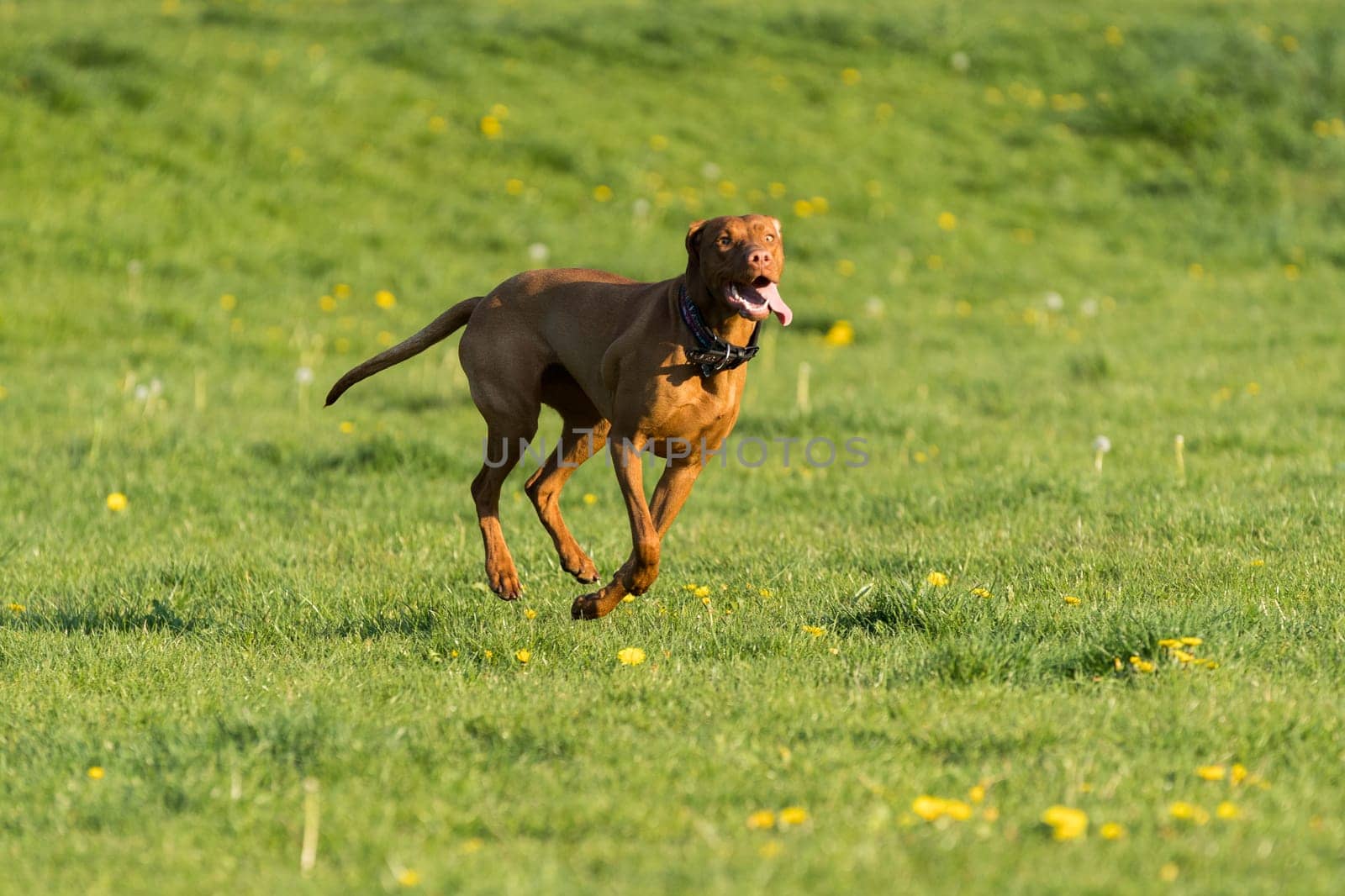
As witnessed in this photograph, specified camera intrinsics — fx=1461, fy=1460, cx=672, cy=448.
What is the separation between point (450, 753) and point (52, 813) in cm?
96

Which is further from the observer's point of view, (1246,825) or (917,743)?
(917,743)

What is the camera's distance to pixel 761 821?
3.29 m

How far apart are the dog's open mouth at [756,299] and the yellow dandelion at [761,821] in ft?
5.83

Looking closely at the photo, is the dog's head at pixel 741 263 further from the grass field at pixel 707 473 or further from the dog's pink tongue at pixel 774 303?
the grass field at pixel 707 473

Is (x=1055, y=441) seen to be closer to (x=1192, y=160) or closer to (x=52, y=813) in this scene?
(x=52, y=813)

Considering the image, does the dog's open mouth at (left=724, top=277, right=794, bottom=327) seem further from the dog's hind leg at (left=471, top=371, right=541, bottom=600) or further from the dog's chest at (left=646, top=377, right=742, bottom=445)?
the dog's hind leg at (left=471, top=371, right=541, bottom=600)

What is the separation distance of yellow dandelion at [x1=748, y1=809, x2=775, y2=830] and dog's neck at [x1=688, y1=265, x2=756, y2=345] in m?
1.95

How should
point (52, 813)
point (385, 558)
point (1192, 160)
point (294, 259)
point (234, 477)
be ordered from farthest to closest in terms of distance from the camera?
1. point (1192, 160)
2. point (294, 259)
3. point (234, 477)
4. point (385, 558)
5. point (52, 813)

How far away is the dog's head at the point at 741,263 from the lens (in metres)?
4.63

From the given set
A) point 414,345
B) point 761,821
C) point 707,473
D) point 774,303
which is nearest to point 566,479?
point 414,345

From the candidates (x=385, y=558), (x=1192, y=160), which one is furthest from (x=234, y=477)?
(x=1192, y=160)

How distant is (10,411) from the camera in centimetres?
902

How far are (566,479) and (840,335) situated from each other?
5.96 metres

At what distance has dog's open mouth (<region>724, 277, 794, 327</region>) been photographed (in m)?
4.66
